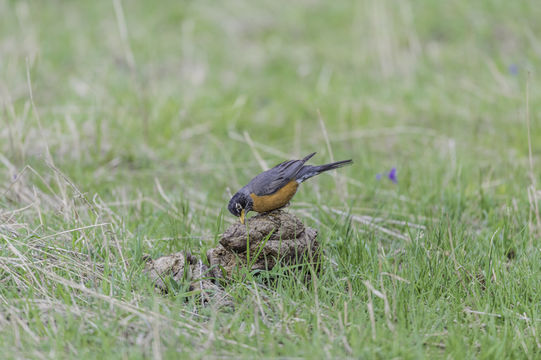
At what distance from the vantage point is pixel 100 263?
11.2 feet

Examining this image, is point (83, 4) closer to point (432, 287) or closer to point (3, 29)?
point (3, 29)

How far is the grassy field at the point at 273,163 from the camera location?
9.34 ft

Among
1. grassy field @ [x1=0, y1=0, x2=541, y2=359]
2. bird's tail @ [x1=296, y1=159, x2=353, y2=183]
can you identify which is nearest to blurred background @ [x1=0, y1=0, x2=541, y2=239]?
grassy field @ [x1=0, y1=0, x2=541, y2=359]

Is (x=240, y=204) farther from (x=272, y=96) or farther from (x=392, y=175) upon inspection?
(x=272, y=96)

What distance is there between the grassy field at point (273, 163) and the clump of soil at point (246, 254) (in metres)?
0.14

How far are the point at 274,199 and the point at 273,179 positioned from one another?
0.13 metres

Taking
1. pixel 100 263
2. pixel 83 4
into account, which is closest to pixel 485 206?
pixel 100 263

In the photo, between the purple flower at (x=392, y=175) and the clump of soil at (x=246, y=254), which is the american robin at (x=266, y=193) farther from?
the purple flower at (x=392, y=175)

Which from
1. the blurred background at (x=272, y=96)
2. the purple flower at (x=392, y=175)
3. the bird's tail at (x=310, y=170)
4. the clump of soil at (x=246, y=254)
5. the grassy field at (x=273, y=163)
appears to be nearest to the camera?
the grassy field at (x=273, y=163)

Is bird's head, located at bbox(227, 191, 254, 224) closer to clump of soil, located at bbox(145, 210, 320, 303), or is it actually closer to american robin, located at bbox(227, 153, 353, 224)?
american robin, located at bbox(227, 153, 353, 224)

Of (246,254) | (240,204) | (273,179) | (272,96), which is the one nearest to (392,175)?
(273,179)

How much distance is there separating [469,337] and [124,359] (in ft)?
5.30

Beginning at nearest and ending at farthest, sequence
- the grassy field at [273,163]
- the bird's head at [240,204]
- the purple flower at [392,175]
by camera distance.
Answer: the grassy field at [273,163] → the bird's head at [240,204] → the purple flower at [392,175]

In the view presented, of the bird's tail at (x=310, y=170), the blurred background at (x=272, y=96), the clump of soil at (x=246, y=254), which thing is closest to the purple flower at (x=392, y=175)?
the blurred background at (x=272, y=96)
